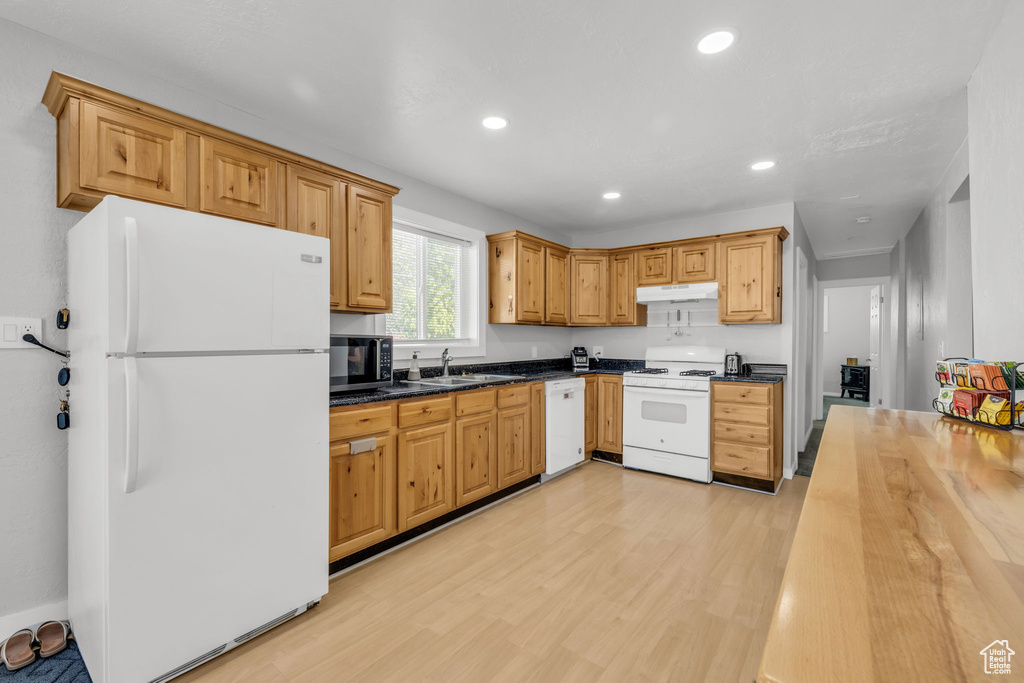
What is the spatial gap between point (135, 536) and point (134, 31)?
2028 mm

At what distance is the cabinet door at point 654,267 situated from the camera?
15.2 feet

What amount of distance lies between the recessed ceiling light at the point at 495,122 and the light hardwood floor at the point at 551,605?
2.54 m

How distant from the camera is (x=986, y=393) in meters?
1.46

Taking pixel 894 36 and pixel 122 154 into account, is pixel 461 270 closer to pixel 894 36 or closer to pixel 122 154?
pixel 122 154

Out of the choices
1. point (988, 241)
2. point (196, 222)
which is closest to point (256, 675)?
point (196, 222)

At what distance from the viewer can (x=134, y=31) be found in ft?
6.35

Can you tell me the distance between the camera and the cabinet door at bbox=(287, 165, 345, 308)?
2.55 metres

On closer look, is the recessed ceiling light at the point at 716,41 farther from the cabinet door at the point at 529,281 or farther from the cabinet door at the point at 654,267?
the cabinet door at the point at 654,267

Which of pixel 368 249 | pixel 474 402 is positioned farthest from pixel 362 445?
pixel 368 249

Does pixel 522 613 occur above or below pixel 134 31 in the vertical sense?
below

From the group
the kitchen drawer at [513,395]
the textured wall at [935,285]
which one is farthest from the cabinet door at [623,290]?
the textured wall at [935,285]

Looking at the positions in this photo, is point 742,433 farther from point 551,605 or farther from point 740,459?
point 551,605

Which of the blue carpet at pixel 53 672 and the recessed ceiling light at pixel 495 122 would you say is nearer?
the blue carpet at pixel 53 672

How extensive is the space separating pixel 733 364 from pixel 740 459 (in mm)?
924
